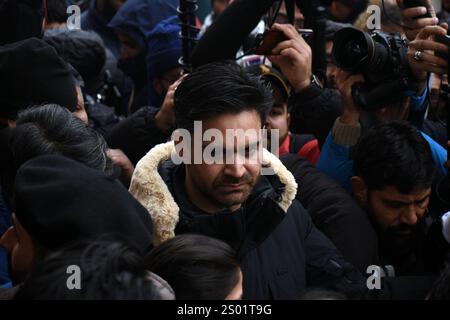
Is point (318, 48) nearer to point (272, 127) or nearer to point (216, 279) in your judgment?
point (272, 127)

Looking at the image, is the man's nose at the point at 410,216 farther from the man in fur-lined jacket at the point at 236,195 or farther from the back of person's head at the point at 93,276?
the back of person's head at the point at 93,276

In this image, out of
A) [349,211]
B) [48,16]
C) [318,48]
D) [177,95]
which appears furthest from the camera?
[48,16]

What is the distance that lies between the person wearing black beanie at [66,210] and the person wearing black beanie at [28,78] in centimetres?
85

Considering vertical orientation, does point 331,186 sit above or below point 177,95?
below

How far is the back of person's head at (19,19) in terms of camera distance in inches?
116

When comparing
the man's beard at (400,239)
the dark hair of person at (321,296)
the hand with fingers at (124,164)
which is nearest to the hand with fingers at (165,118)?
the hand with fingers at (124,164)

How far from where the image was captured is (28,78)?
8.45 feet

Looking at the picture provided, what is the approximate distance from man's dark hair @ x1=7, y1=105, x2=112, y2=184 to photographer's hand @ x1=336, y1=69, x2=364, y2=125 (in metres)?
0.98

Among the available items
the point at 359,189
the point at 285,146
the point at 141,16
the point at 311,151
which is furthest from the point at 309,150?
the point at 141,16

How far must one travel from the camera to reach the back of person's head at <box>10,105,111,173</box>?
2.16 metres

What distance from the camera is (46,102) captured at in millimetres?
2600

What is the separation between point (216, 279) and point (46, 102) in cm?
111

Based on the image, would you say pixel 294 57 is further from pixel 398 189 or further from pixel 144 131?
pixel 144 131
